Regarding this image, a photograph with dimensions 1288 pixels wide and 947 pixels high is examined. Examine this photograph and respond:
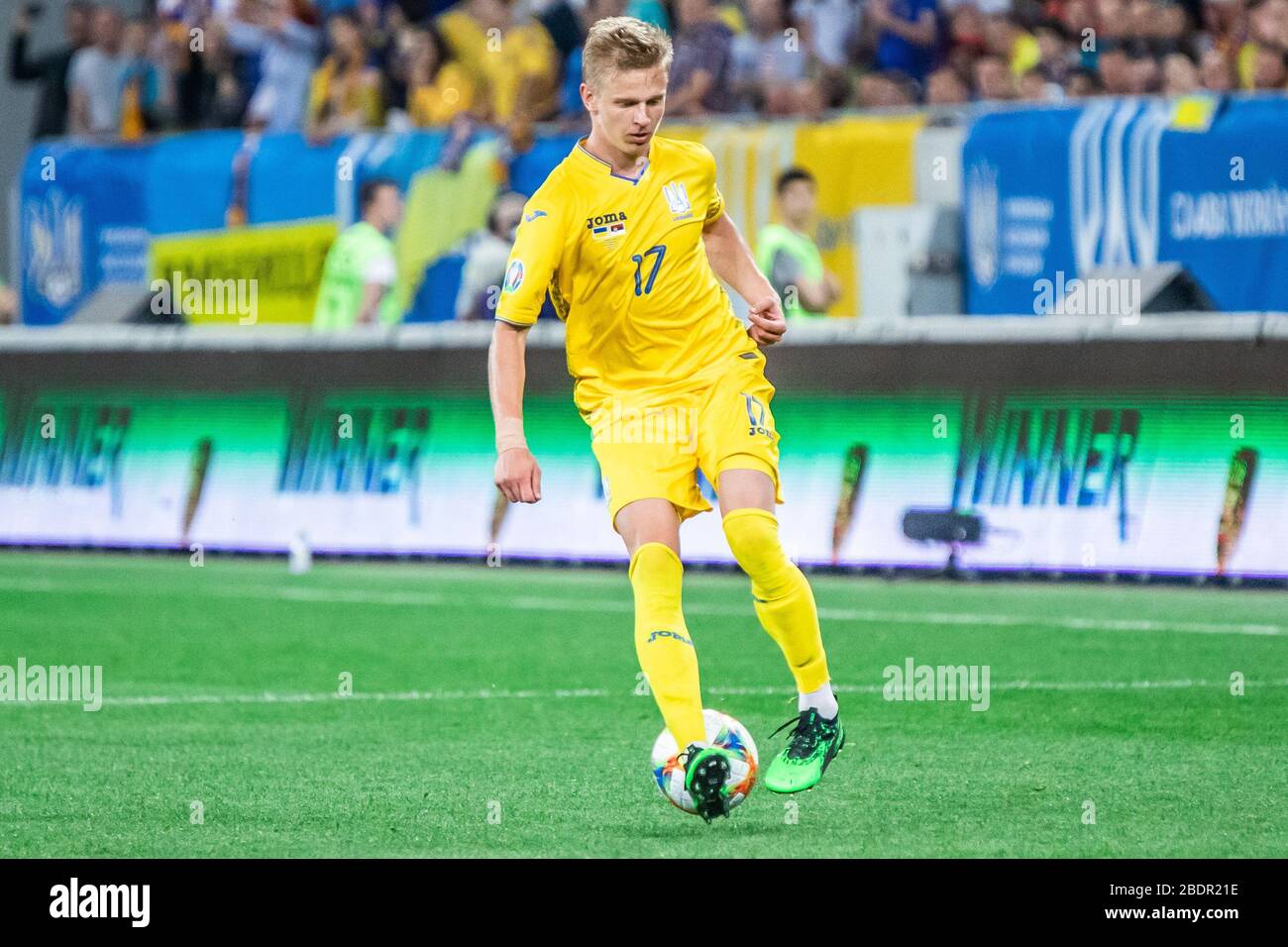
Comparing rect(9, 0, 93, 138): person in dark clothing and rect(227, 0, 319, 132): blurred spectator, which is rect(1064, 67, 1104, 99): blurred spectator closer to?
rect(227, 0, 319, 132): blurred spectator

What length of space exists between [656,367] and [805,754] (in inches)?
50.3

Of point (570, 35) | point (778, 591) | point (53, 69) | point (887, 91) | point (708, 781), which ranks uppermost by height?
point (53, 69)

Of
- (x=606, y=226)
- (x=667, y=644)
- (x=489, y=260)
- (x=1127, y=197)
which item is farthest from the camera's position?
(x=489, y=260)

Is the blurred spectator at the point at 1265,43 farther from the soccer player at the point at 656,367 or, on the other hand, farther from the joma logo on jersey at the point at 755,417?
the joma logo on jersey at the point at 755,417

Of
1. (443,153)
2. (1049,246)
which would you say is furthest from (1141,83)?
(443,153)

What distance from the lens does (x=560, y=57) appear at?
1989 cm

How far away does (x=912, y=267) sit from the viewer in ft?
56.7

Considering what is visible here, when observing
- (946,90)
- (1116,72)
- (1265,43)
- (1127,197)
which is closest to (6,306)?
(946,90)

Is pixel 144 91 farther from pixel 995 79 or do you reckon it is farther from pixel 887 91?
pixel 995 79

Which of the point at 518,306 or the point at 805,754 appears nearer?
the point at 518,306

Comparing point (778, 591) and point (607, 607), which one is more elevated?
point (607, 607)
